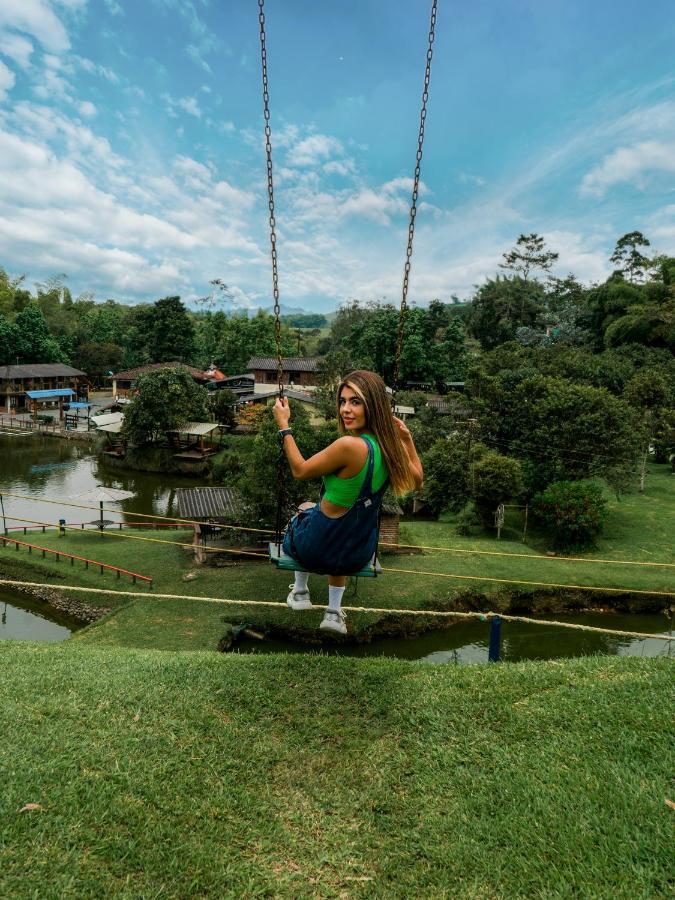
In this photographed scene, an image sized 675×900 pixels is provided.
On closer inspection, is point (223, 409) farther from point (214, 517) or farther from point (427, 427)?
point (214, 517)

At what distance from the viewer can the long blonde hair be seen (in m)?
3.64

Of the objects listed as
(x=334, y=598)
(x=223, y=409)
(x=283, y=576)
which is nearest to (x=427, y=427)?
(x=223, y=409)

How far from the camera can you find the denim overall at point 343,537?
3643 millimetres

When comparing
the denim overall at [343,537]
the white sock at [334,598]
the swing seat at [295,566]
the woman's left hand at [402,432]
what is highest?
the woman's left hand at [402,432]

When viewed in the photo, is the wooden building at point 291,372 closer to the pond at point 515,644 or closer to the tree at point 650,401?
the tree at point 650,401

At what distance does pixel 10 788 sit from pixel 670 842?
12.0ft

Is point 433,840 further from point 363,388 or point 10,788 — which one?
point 363,388

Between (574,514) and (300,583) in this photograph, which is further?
(574,514)

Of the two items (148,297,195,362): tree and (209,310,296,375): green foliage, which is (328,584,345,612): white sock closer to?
(148,297,195,362): tree

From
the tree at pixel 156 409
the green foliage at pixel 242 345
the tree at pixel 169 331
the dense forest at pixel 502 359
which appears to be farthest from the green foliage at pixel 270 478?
the green foliage at pixel 242 345

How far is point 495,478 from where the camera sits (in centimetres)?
1897

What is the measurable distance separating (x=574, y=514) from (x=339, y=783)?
16244 millimetres

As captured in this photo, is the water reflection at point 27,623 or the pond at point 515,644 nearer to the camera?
the pond at point 515,644

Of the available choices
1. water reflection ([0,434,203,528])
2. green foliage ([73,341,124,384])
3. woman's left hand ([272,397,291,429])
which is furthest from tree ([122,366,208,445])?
woman's left hand ([272,397,291,429])
